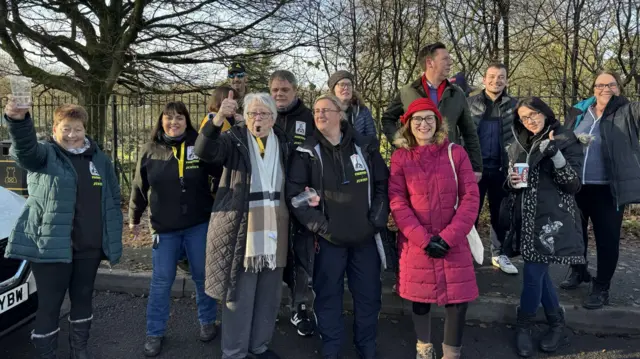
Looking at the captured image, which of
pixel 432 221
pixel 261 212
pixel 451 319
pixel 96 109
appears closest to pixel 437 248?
pixel 432 221

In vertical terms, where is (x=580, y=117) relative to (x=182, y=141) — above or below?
above

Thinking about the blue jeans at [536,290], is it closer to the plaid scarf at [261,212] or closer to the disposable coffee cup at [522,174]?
the disposable coffee cup at [522,174]

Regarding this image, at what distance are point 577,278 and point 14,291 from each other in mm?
4718

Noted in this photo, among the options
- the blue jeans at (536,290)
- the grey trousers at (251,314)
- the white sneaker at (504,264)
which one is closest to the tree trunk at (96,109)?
the grey trousers at (251,314)

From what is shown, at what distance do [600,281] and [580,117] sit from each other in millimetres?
1441

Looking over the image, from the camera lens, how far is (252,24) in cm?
1057

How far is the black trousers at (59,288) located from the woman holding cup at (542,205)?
3081 mm

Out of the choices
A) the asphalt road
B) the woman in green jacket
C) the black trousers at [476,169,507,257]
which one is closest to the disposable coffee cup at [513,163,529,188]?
the black trousers at [476,169,507,257]

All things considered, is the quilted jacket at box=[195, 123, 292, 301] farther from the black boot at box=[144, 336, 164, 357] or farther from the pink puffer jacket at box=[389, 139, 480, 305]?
the pink puffer jacket at box=[389, 139, 480, 305]

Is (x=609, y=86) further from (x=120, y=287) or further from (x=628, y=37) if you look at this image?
(x=628, y=37)

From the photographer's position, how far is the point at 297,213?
3.01m

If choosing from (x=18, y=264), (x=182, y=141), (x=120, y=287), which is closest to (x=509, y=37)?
(x=182, y=141)

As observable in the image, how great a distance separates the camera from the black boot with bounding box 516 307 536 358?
3318mm

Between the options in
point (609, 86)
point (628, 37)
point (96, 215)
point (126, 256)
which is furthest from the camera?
point (628, 37)
